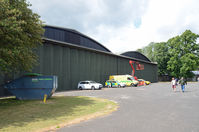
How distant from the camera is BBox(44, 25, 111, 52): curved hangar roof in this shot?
90.2 ft

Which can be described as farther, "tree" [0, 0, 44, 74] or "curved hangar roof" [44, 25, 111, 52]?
"curved hangar roof" [44, 25, 111, 52]

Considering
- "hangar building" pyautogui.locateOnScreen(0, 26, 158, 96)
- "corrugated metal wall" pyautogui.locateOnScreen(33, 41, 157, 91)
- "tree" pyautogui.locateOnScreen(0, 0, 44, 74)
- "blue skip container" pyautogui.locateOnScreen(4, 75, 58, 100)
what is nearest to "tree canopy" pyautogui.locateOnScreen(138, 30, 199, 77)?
"hangar building" pyautogui.locateOnScreen(0, 26, 158, 96)

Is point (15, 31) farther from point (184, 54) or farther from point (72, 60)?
point (184, 54)

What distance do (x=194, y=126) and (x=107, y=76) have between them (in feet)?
96.7

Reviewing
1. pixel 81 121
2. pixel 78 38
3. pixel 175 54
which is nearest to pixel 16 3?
pixel 81 121

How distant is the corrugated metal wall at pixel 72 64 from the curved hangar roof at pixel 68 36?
3.72m

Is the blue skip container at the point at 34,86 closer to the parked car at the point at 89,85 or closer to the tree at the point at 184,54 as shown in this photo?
the parked car at the point at 89,85

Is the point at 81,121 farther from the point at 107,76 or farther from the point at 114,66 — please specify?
the point at 114,66

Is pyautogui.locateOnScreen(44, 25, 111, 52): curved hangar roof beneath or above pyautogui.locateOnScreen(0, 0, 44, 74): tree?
above

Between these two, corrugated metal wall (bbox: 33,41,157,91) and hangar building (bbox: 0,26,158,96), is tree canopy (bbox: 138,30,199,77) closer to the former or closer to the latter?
hangar building (bbox: 0,26,158,96)

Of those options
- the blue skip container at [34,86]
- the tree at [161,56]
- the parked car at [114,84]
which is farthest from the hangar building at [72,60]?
the tree at [161,56]

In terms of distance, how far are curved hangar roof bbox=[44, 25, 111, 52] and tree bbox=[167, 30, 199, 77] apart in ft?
105

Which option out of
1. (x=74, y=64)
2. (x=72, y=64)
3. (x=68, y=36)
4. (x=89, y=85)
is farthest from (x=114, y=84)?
(x=68, y=36)

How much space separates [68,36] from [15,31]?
21.8m
